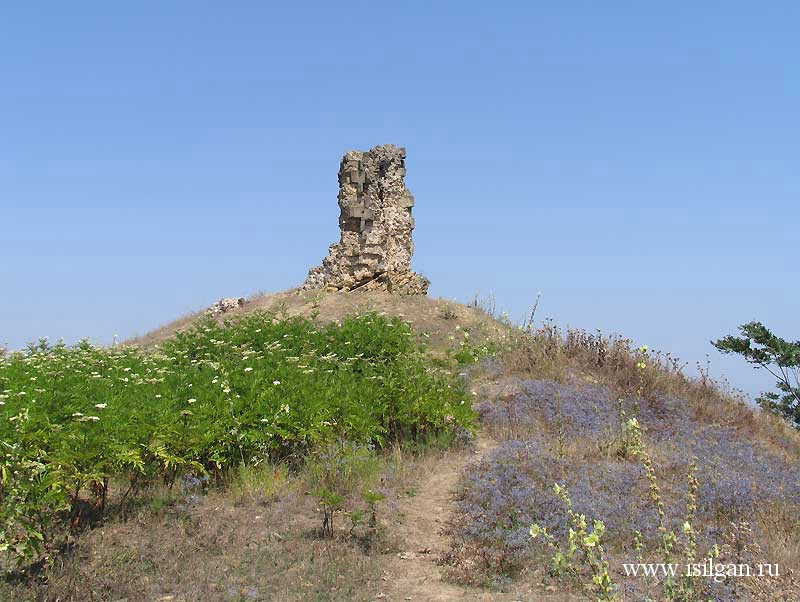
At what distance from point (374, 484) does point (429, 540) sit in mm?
1123

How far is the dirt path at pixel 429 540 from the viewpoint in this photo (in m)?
5.34

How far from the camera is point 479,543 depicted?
6.08 m

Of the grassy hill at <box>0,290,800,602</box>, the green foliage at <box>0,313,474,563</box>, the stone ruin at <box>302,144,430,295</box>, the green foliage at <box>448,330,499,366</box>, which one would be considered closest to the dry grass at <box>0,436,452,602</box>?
the grassy hill at <box>0,290,800,602</box>

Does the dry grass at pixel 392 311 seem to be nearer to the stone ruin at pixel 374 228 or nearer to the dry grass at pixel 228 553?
the stone ruin at pixel 374 228

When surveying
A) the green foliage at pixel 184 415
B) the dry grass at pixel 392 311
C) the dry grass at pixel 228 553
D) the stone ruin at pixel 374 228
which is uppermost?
the stone ruin at pixel 374 228

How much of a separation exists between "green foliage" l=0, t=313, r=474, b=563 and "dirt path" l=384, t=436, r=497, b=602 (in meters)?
0.76

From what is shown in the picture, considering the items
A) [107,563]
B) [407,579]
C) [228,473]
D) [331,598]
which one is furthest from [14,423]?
[407,579]

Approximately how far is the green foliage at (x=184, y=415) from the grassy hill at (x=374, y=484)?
1.1 inches

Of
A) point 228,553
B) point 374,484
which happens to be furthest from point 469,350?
point 228,553

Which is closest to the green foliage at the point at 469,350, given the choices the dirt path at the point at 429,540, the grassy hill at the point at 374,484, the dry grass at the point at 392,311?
A: the dry grass at the point at 392,311

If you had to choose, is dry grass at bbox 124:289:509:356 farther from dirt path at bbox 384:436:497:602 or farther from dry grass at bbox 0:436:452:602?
dry grass at bbox 0:436:452:602

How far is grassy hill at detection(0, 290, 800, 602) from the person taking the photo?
17.2ft

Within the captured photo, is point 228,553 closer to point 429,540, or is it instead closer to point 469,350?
point 429,540

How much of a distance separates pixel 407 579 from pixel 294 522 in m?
1.31
